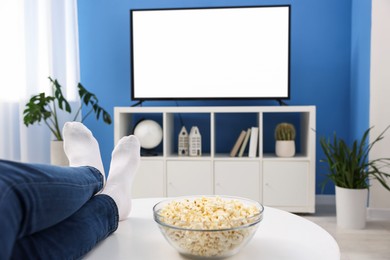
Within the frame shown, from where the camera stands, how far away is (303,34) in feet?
9.52

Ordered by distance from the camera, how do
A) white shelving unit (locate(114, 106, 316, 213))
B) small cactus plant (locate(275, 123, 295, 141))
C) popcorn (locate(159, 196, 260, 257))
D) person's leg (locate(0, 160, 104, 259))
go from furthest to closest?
small cactus plant (locate(275, 123, 295, 141))
white shelving unit (locate(114, 106, 316, 213))
popcorn (locate(159, 196, 260, 257))
person's leg (locate(0, 160, 104, 259))

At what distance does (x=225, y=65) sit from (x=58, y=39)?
3.81ft

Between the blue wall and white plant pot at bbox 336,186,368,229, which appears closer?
white plant pot at bbox 336,186,368,229

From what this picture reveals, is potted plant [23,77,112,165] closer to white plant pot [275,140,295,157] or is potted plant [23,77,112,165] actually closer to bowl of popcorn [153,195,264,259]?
white plant pot [275,140,295,157]

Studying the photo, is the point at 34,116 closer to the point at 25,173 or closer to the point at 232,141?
the point at 232,141

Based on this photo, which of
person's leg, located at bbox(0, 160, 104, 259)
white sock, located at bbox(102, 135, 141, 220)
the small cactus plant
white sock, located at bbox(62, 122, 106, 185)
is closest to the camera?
person's leg, located at bbox(0, 160, 104, 259)

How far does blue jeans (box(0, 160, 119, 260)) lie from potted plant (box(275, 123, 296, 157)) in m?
1.95

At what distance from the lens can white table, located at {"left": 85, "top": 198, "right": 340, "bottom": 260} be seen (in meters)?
0.76

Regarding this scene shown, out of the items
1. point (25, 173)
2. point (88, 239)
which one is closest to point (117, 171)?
point (88, 239)

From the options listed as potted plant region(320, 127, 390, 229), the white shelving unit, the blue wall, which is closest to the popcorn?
potted plant region(320, 127, 390, 229)

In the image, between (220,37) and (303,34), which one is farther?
(303,34)

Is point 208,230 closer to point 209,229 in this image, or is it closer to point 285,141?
point 209,229

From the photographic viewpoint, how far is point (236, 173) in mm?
2602

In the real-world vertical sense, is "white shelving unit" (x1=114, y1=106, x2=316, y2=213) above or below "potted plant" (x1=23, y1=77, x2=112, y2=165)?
below
